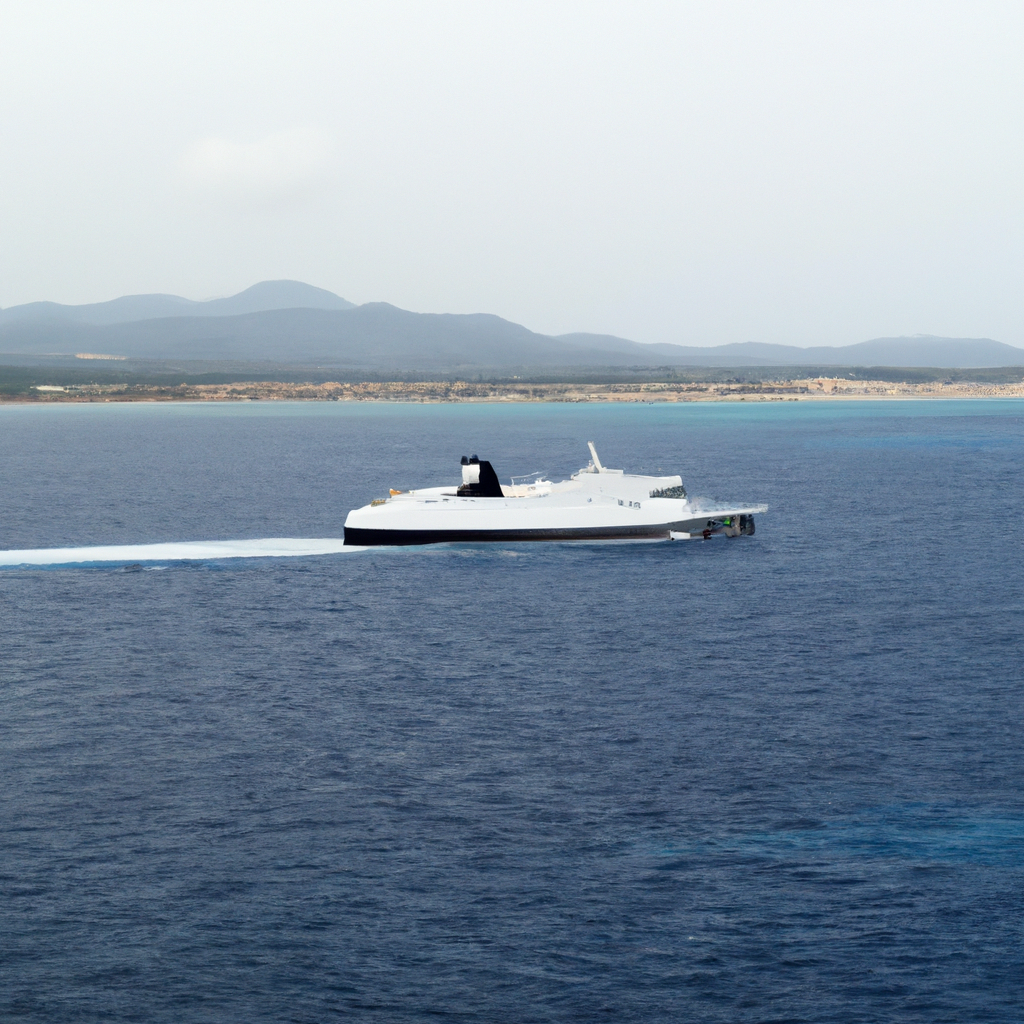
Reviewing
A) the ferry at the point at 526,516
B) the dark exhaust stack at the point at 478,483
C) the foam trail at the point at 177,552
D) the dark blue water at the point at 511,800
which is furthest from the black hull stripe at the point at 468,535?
the dark blue water at the point at 511,800

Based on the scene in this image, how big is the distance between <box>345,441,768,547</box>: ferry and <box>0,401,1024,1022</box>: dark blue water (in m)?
15.2

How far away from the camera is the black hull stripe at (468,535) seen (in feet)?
293

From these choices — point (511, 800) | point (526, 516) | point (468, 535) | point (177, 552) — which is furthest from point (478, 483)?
point (511, 800)

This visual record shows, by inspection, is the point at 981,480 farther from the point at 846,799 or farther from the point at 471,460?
the point at 846,799

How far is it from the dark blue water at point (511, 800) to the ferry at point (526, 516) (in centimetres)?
1524

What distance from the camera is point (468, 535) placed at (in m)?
89.9

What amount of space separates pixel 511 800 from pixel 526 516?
2127 inches

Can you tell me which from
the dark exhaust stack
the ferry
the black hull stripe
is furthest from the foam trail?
the dark exhaust stack

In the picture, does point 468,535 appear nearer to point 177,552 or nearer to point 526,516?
point 526,516

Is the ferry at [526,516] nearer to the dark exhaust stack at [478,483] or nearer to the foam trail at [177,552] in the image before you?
the dark exhaust stack at [478,483]

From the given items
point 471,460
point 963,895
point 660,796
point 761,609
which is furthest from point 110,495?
point 963,895

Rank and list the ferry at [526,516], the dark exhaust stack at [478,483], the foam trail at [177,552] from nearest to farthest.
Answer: the foam trail at [177,552] < the ferry at [526,516] < the dark exhaust stack at [478,483]

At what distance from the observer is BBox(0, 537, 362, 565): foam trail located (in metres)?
83.8

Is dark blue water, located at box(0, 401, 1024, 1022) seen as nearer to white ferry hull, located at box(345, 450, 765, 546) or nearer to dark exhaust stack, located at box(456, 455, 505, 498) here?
white ferry hull, located at box(345, 450, 765, 546)
